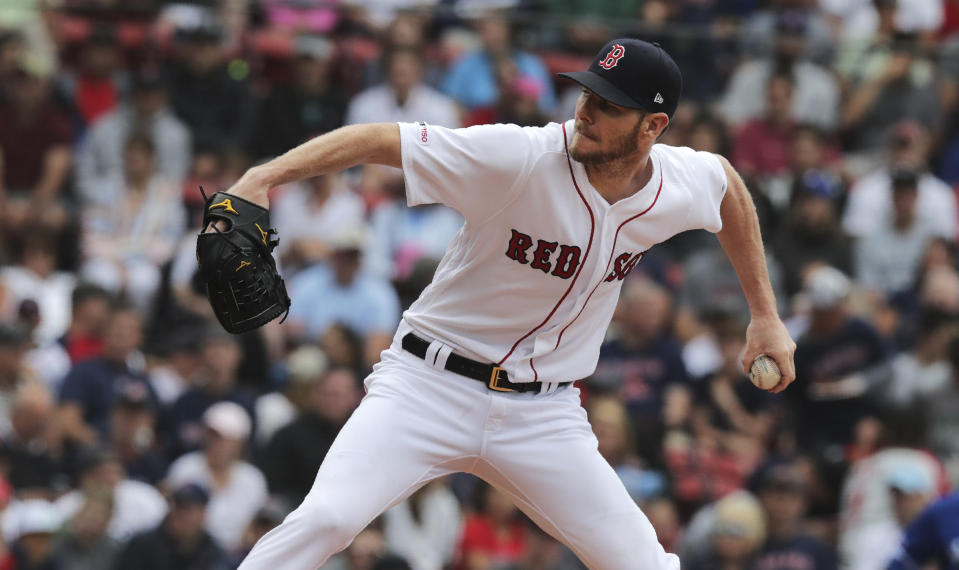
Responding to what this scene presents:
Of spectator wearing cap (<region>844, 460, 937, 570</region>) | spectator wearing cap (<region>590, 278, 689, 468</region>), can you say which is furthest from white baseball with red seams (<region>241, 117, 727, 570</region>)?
spectator wearing cap (<region>590, 278, 689, 468</region>)

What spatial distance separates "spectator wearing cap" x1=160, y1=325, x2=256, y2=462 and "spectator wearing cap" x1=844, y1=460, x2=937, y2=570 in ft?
13.0

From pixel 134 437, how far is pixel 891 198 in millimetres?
6225

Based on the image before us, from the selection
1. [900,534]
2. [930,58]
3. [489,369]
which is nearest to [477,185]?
[489,369]

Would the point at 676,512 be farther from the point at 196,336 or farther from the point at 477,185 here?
the point at 477,185

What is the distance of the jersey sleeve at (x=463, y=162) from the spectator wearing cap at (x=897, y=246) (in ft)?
23.4

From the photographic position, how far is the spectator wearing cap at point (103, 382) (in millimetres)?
9391

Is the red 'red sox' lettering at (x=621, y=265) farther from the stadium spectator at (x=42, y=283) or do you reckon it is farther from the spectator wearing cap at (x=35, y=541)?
the stadium spectator at (x=42, y=283)

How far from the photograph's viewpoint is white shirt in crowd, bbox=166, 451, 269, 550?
355 inches

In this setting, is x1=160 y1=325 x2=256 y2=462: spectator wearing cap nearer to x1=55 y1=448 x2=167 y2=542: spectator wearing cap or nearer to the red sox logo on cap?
x1=55 y1=448 x2=167 y2=542: spectator wearing cap

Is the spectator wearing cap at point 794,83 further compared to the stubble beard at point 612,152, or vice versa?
the spectator wearing cap at point 794,83

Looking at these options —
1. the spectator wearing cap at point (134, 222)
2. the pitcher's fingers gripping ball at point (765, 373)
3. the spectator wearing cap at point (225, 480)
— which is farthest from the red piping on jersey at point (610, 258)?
the spectator wearing cap at point (134, 222)

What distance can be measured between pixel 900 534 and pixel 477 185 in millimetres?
5201

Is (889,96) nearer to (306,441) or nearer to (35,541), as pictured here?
(306,441)

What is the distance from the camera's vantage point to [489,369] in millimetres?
5195
